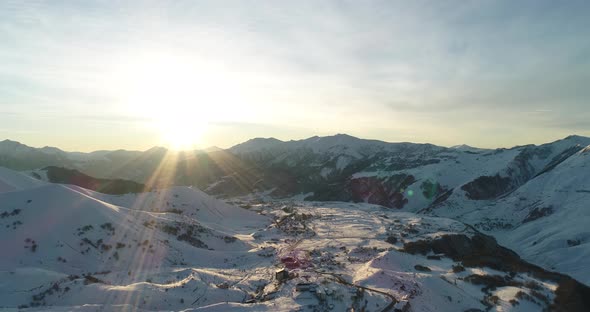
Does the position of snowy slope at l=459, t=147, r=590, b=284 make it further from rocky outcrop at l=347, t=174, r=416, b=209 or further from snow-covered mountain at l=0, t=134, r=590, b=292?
rocky outcrop at l=347, t=174, r=416, b=209

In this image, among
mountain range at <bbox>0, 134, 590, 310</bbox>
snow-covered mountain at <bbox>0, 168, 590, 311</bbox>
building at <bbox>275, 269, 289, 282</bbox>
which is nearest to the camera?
snow-covered mountain at <bbox>0, 168, 590, 311</bbox>

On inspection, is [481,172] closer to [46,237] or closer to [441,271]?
[441,271]

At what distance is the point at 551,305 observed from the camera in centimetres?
2308

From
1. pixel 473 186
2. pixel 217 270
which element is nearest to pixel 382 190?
pixel 473 186

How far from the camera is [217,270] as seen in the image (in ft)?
100

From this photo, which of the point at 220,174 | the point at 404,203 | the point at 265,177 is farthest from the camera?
the point at 220,174

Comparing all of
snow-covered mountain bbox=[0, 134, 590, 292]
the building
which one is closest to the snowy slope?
snow-covered mountain bbox=[0, 134, 590, 292]

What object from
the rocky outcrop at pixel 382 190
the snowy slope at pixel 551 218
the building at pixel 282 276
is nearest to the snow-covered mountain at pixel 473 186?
the snowy slope at pixel 551 218

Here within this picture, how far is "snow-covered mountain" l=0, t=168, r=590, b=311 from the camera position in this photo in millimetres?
20625

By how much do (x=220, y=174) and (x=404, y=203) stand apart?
106 m

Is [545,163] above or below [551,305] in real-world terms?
above

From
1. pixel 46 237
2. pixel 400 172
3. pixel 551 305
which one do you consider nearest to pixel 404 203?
pixel 400 172

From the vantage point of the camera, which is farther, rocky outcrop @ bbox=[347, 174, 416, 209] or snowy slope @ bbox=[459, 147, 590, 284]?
rocky outcrop @ bbox=[347, 174, 416, 209]

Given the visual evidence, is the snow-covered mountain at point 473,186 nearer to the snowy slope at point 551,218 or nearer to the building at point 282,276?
the snowy slope at point 551,218
